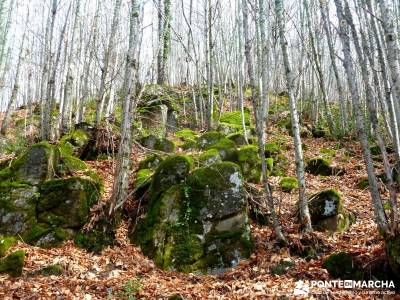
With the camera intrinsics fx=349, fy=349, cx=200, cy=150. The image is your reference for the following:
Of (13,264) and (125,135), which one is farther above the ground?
(125,135)

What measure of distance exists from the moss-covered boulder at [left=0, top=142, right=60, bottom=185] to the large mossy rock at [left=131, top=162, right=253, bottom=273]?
2.16 meters

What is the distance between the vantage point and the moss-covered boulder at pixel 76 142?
8617 millimetres

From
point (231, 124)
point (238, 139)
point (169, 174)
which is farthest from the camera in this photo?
point (231, 124)

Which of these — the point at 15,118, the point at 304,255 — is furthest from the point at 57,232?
the point at 15,118

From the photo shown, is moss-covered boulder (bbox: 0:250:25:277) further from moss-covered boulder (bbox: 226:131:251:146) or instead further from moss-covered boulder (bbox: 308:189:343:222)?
moss-covered boulder (bbox: 226:131:251:146)

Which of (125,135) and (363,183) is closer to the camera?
(125,135)

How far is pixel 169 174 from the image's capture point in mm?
6680

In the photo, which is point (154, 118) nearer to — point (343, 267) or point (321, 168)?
point (321, 168)

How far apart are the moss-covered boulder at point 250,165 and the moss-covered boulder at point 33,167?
4358mm

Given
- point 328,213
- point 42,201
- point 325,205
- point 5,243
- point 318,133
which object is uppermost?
point 318,133

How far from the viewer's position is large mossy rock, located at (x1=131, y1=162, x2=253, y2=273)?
5617 millimetres

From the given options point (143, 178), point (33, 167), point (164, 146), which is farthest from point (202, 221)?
point (164, 146)

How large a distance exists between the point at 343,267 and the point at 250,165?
4.21 metres

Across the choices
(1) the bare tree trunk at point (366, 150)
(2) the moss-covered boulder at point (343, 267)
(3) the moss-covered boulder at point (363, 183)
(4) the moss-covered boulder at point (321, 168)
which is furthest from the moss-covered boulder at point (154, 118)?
(2) the moss-covered boulder at point (343, 267)
